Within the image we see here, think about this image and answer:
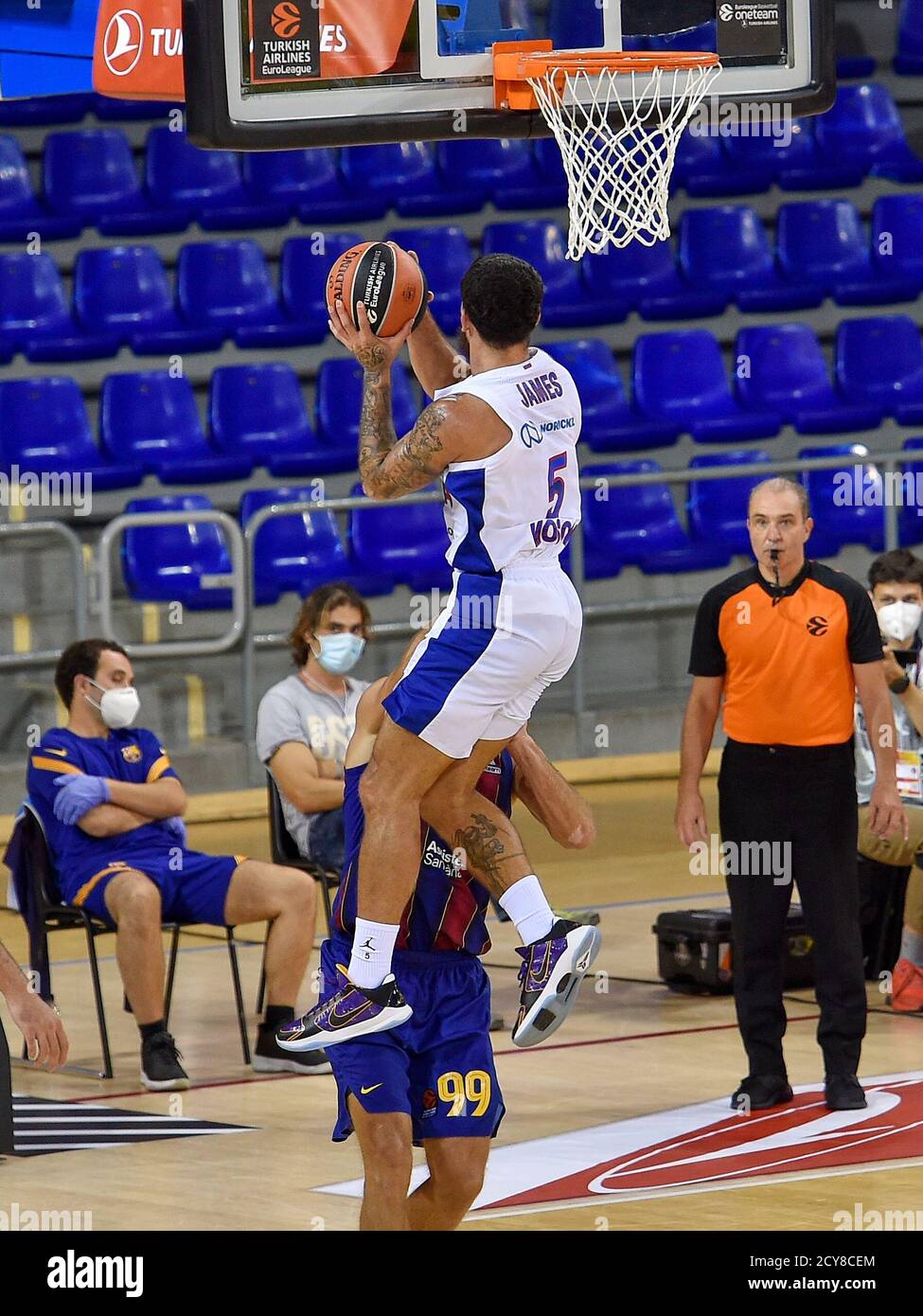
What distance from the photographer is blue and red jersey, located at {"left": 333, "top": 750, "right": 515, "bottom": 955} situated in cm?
532

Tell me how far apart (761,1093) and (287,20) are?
3.70 metres

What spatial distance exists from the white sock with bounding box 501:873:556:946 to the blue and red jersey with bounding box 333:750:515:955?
100 millimetres

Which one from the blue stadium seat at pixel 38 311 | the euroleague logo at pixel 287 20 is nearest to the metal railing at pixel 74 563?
the blue stadium seat at pixel 38 311

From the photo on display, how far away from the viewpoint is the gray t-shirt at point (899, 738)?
9.32m

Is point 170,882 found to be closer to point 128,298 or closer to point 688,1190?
point 688,1190

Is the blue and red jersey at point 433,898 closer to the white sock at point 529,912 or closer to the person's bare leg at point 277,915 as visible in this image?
the white sock at point 529,912

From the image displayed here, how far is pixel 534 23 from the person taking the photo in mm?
7281

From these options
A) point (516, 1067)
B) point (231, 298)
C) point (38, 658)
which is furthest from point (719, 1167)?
point (231, 298)

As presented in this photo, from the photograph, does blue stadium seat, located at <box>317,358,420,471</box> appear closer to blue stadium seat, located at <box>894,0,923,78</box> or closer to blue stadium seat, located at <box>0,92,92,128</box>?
blue stadium seat, located at <box>0,92,92,128</box>

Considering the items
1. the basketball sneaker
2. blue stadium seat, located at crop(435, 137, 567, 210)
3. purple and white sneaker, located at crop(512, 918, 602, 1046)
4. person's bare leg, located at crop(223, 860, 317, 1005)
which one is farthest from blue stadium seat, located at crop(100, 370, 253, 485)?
purple and white sneaker, located at crop(512, 918, 602, 1046)

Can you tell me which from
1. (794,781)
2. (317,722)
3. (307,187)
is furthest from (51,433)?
(794,781)
